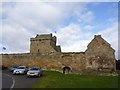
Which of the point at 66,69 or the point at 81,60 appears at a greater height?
the point at 81,60

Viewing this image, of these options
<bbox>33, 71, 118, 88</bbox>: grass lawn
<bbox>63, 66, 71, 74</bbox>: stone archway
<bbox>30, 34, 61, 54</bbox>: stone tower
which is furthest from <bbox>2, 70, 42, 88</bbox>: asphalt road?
<bbox>30, 34, 61, 54</bbox>: stone tower

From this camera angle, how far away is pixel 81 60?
47.5m

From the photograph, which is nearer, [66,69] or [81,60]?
[81,60]

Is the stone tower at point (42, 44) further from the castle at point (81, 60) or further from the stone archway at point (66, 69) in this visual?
the stone archway at point (66, 69)

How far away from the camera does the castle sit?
4622cm

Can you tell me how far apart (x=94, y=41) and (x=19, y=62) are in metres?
17.5

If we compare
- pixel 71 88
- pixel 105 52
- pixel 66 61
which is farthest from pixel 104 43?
pixel 71 88

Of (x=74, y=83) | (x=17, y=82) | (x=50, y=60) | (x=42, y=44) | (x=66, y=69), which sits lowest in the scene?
(x=74, y=83)

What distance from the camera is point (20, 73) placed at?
3934 centimetres

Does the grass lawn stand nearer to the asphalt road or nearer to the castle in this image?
the asphalt road

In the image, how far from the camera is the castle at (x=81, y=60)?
46.2 metres

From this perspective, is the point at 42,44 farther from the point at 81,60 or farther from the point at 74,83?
the point at 74,83

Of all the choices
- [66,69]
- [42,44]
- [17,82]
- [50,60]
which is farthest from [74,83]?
[42,44]

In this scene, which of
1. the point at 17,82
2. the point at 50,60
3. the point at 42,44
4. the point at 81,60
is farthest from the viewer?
the point at 42,44
